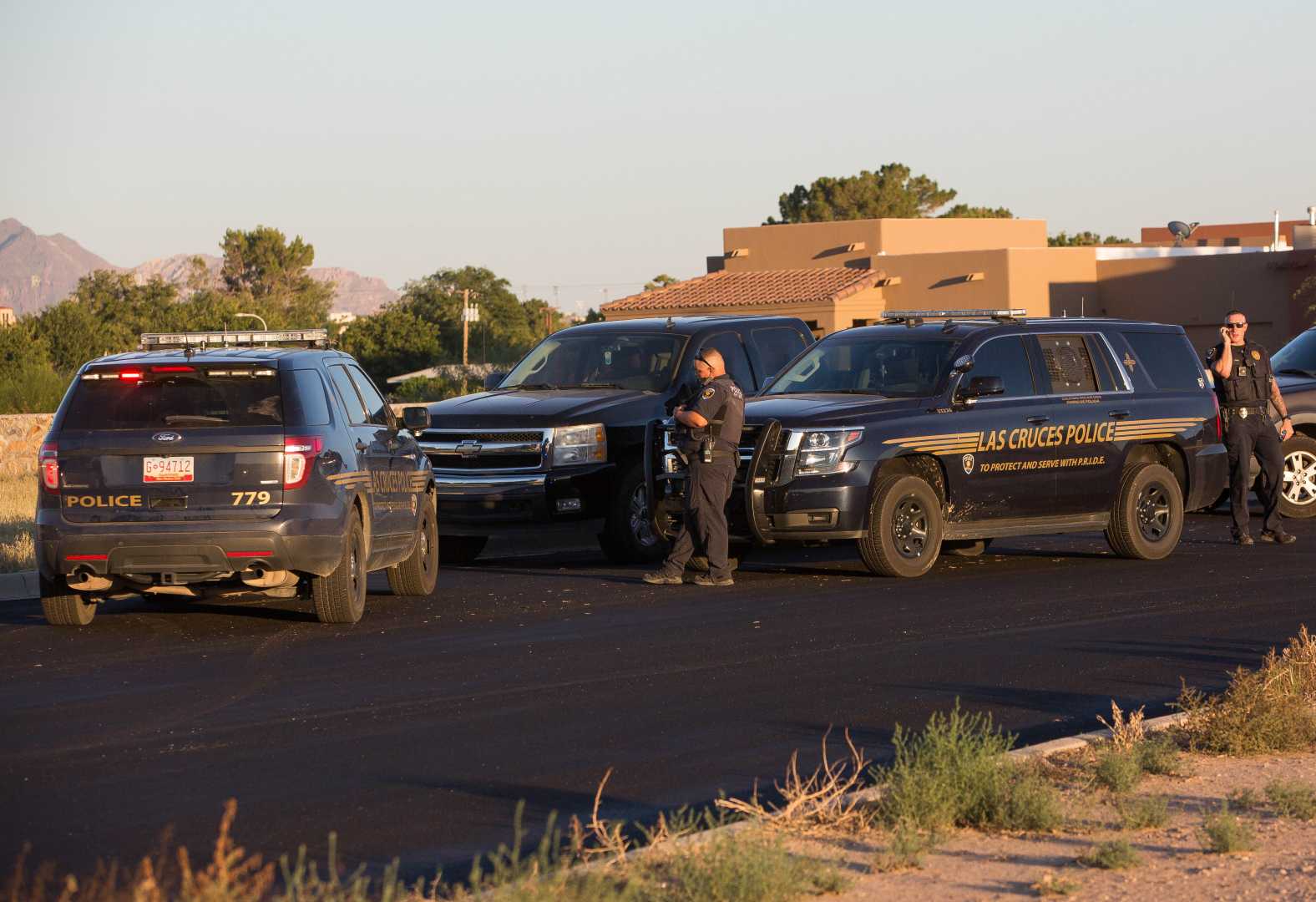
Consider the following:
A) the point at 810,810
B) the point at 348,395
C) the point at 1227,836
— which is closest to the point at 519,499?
the point at 348,395

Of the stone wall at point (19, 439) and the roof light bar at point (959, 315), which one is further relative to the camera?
the stone wall at point (19, 439)

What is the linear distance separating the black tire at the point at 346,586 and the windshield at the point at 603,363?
17.2 ft

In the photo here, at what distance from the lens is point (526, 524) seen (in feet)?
53.0

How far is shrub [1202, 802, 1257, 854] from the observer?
6211 mm

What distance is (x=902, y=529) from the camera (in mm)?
14867

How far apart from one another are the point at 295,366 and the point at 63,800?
16.7 ft

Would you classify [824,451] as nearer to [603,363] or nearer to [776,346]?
[603,363]

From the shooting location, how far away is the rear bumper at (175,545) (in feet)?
38.0

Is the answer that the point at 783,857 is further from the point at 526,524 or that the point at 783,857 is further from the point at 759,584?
the point at 526,524

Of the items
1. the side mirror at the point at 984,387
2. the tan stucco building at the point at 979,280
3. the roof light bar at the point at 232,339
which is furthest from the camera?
the tan stucco building at the point at 979,280

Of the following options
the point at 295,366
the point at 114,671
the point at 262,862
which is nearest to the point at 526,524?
the point at 295,366

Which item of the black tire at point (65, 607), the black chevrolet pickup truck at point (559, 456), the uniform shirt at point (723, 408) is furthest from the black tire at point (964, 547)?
the black tire at point (65, 607)

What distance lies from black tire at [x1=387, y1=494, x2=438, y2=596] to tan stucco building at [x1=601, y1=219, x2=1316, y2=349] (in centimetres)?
3245

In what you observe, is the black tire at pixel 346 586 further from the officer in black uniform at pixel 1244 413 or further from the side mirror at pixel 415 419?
the officer in black uniform at pixel 1244 413
